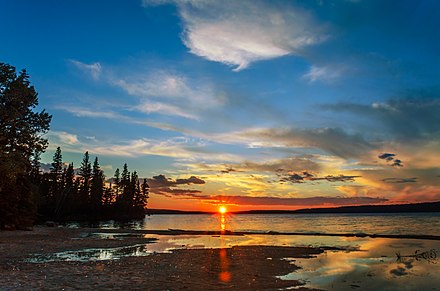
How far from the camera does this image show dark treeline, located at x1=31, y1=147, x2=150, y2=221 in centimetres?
10525

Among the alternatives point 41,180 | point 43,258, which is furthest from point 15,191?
point 41,180

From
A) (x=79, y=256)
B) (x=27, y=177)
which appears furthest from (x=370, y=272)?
(x=27, y=177)

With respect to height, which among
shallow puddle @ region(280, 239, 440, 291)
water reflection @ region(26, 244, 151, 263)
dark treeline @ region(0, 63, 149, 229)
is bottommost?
shallow puddle @ region(280, 239, 440, 291)

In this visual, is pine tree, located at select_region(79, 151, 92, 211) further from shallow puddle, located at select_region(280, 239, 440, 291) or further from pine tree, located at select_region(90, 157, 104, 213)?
shallow puddle, located at select_region(280, 239, 440, 291)

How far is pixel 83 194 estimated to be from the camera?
118562 mm

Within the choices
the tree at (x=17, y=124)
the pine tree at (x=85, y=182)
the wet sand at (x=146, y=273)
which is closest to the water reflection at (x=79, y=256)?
the wet sand at (x=146, y=273)

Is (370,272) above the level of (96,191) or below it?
below

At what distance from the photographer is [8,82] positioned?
1448 inches

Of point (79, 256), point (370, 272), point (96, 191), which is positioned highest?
point (96, 191)

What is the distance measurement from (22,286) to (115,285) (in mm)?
3893

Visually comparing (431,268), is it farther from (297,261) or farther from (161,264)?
(161,264)

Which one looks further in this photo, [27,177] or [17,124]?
[27,177]

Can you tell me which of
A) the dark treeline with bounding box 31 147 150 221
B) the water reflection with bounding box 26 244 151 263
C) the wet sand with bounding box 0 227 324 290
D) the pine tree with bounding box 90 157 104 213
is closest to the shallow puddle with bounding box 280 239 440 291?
the wet sand with bounding box 0 227 324 290

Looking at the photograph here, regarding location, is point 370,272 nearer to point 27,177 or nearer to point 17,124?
point 17,124
